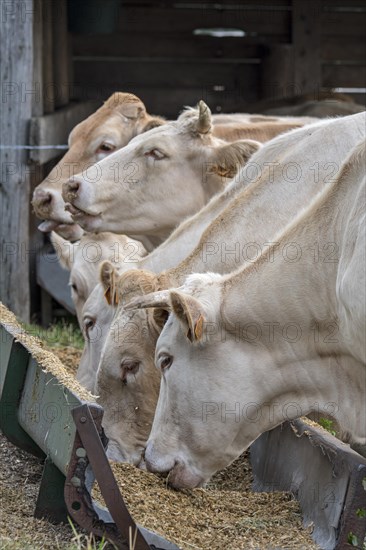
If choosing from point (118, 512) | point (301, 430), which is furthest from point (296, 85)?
point (118, 512)

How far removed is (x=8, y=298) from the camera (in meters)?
8.59

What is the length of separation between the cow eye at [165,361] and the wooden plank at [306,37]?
25.8 feet

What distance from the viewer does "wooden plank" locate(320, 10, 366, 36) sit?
12.1 m

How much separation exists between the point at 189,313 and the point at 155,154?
248 centimetres

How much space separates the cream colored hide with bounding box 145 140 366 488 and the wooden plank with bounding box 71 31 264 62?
8.62 metres

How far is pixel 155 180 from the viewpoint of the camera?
251 inches

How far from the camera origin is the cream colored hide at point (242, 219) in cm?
495

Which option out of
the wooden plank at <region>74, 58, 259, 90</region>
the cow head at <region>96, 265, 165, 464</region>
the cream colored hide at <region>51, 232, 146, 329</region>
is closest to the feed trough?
the cow head at <region>96, 265, 165, 464</region>

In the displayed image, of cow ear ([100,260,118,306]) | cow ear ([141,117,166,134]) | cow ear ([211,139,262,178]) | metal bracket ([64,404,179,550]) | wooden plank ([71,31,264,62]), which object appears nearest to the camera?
metal bracket ([64,404,179,550])

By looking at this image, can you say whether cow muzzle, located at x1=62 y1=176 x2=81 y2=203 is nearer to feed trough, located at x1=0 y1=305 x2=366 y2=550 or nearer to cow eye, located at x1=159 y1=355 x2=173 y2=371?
feed trough, located at x1=0 y1=305 x2=366 y2=550

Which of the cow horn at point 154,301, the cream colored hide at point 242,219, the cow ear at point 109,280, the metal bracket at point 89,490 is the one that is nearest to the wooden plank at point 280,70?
the cream colored hide at point 242,219

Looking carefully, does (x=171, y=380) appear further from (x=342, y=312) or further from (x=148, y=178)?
(x=148, y=178)

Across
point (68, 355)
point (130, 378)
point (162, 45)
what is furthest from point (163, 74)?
point (130, 378)

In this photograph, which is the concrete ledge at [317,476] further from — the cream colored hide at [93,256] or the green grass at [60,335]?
the green grass at [60,335]
